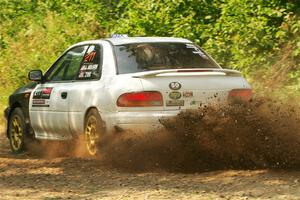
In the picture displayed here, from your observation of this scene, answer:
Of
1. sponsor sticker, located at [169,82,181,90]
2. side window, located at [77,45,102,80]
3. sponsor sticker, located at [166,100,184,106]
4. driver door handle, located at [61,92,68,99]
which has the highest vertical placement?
side window, located at [77,45,102,80]

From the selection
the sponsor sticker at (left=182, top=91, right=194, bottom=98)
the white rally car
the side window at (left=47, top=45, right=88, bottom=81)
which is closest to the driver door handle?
the white rally car

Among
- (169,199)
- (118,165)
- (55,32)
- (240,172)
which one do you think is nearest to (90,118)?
(118,165)

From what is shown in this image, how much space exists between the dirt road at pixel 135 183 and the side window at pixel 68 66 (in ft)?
5.20

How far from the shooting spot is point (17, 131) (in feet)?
35.6

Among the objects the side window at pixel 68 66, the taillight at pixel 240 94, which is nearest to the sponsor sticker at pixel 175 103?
the taillight at pixel 240 94

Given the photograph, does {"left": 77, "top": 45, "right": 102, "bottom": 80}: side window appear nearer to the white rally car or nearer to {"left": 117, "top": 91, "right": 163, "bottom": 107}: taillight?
the white rally car

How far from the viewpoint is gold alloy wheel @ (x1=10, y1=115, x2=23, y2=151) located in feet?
35.2

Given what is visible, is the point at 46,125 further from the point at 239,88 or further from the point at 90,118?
the point at 239,88

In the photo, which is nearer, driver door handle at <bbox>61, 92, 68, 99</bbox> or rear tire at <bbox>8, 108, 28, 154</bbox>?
driver door handle at <bbox>61, 92, 68, 99</bbox>

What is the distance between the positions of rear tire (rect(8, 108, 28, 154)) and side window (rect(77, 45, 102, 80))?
1653 millimetres

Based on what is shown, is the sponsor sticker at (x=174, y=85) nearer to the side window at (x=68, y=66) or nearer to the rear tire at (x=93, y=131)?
the rear tire at (x=93, y=131)

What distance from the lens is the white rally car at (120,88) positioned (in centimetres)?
826

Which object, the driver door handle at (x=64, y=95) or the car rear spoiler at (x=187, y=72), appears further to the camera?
the driver door handle at (x=64, y=95)

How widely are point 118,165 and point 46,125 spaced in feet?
7.06
